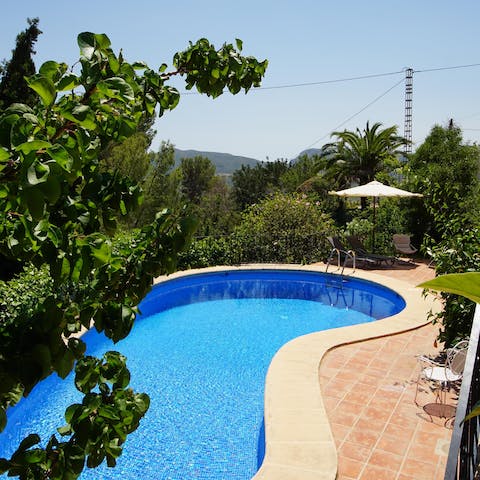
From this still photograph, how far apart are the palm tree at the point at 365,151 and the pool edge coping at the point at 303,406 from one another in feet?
47.8

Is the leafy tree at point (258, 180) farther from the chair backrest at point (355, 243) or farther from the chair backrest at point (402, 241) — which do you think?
the chair backrest at point (355, 243)

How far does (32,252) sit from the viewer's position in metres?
1.15

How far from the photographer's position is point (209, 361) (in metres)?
8.87

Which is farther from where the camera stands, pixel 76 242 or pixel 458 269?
pixel 458 269

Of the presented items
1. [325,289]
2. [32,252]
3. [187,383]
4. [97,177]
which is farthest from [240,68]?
[325,289]

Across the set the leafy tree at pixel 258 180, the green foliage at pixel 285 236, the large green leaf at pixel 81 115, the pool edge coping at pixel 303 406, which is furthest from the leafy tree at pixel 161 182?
the leafy tree at pixel 258 180

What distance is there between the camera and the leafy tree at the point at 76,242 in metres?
0.96

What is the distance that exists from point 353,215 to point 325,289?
759cm

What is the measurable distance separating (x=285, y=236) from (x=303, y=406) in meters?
10.9

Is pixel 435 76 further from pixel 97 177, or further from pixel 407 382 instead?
pixel 97 177

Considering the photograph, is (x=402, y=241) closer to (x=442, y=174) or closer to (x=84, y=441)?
(x=442, y=174)

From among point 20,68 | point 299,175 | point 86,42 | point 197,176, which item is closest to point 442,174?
point 20,68

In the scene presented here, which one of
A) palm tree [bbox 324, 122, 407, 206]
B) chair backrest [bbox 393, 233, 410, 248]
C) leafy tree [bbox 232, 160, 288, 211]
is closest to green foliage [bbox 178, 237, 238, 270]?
chair backrest [bbox 393, 233, 410, 248]

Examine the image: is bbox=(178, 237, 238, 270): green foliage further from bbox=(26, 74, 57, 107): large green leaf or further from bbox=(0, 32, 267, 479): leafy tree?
bbox=(26, 74, 57, 107): large green leaf
